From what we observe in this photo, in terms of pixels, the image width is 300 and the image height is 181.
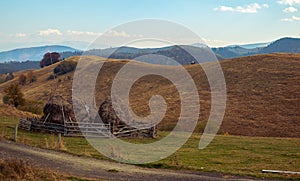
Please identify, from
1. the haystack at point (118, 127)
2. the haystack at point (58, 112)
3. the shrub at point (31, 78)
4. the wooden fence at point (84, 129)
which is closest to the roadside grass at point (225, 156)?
the wooden fence at point (84, 129)

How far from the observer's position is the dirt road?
52.5 feet

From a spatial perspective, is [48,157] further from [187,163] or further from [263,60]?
[263,60]

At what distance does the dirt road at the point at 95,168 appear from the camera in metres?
16.0

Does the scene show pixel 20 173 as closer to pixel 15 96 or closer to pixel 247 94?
pixel 15 96

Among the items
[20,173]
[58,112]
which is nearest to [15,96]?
[58,112]

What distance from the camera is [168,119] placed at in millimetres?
55188

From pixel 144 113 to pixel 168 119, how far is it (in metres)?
6.16

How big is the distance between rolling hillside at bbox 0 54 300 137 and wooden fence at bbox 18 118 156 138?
43.5ft

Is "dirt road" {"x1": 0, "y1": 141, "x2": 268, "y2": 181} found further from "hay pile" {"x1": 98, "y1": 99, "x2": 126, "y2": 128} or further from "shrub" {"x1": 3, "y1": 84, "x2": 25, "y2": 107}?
"shrub" {"x1": 3, "y1": 84, "x2": 25, "y2": 107}

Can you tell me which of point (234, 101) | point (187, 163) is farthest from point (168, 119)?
point (187, 163)

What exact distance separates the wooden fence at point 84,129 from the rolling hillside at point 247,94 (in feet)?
43.5

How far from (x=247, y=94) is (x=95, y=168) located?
54.8 metres

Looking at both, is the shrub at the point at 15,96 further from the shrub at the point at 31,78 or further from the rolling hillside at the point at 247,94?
the shrub at the point at 31,78

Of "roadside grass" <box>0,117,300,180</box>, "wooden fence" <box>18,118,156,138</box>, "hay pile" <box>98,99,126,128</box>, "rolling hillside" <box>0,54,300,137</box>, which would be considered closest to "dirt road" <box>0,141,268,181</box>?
"roadside grass" <box>0,117,300,180</box>
